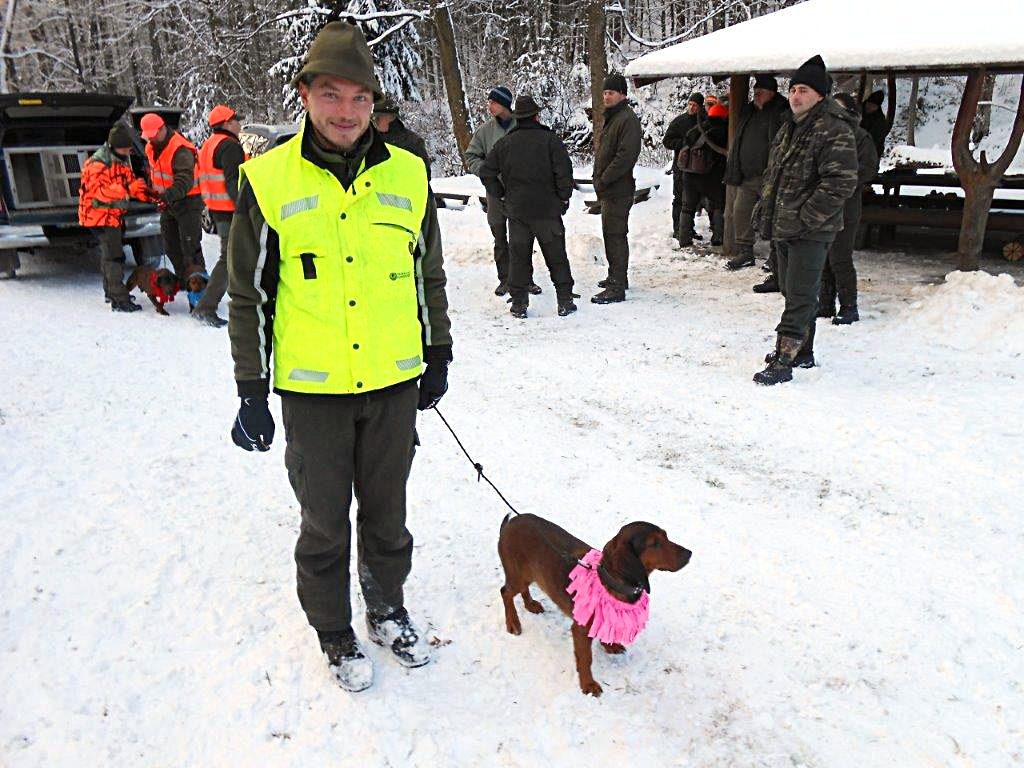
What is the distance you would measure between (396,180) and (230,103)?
32.6 meters

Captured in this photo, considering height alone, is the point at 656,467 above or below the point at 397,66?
below

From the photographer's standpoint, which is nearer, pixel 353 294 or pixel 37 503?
pixel 353 294

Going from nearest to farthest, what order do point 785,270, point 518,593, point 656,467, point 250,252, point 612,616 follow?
point 250,252 → point 612,616 → point 518,593 → point 656,467 → point 785,270

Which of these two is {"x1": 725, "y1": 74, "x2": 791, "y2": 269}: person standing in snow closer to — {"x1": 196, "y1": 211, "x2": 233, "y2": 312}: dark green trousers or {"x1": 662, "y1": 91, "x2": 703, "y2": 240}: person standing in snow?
{"x1": 662, "y1": 91, "x2": 703, "y2": 240}: person standing in snow

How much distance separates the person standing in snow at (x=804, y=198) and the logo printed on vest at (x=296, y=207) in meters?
4.17

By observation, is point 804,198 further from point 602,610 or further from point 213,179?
point 213,179

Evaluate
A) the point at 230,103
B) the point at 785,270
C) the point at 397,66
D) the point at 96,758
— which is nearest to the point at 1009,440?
the point at 785,270

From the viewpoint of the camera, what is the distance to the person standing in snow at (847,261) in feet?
22.8

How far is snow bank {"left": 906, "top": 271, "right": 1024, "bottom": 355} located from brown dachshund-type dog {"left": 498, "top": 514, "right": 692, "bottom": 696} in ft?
15.7

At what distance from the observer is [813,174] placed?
5.57 meters

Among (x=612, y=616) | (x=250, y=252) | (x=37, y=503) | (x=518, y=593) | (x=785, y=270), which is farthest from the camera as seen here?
(x=785, y=270)

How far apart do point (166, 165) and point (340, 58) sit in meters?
6.39

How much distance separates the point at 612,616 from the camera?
2775mm

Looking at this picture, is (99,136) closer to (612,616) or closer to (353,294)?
(353,294)
